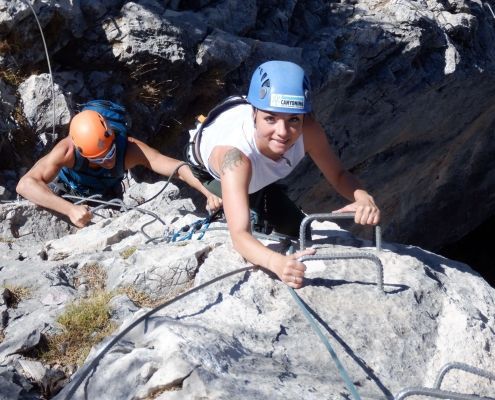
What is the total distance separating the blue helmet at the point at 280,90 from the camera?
4090 mm

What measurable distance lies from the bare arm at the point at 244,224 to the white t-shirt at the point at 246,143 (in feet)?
0.50

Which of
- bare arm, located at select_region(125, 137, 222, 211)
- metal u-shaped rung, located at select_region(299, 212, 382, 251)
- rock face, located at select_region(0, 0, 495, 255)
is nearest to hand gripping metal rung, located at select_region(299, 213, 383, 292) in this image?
metal u-shaped rung, located at select_region(299, 212, 382, 251)

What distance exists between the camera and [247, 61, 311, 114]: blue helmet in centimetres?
409

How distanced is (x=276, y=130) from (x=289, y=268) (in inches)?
31.2

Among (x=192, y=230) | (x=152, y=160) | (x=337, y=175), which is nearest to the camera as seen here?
(x=337, y=175)

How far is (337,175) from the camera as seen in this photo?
476 centimetres

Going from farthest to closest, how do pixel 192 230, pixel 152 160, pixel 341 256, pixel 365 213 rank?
pixel 152 160
pixel 192 230
pixel 365 213
pixel 341 256

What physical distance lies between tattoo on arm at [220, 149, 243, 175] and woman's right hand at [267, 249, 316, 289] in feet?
1.68

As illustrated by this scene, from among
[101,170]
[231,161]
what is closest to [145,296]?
[231,161]

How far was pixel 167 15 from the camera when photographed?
28.6ft

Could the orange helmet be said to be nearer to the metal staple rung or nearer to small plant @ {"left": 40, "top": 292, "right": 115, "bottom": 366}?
small plant @ {"left": 40, "top": 292, "right": 115, "bottom": 366}

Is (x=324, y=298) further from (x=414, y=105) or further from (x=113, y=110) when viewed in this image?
(x=414, y=105)

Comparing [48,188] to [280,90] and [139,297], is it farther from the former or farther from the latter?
[280,90]

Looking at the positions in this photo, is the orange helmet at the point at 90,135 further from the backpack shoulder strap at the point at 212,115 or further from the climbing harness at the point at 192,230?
Answer: the backpack shoulder strap at the point at 212,115
